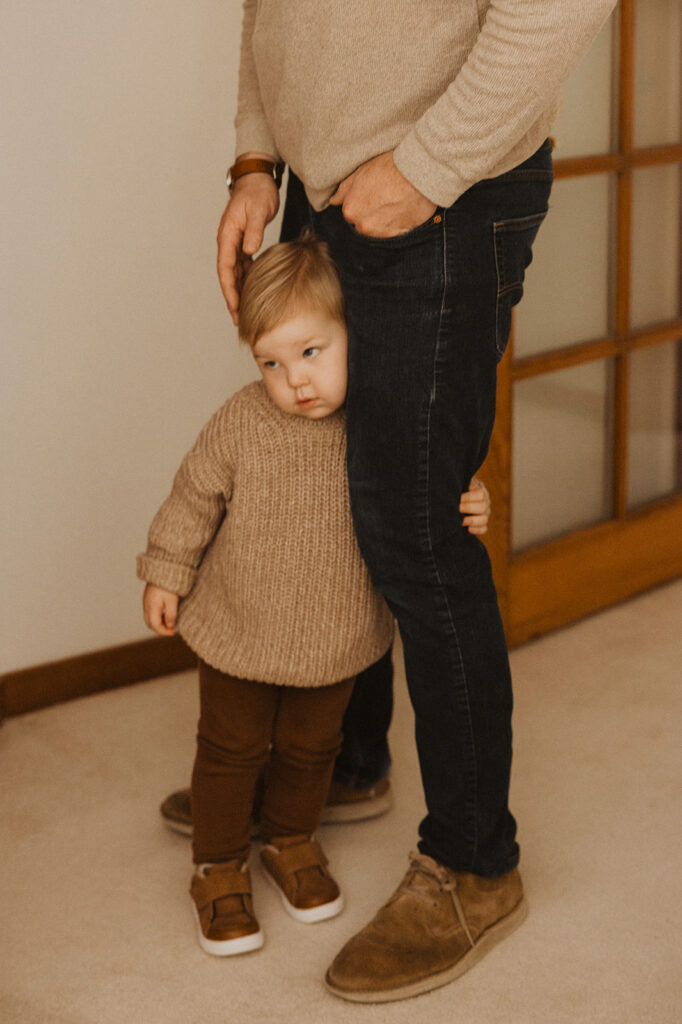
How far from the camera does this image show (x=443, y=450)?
110 cm

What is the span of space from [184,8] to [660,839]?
4.69ft

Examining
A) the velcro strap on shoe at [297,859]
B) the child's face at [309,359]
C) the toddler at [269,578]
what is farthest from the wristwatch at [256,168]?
the velcro strap on shoe at [297,859]

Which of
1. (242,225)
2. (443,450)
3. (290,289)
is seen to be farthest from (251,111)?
(443,450)

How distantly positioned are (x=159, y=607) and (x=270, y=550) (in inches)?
6.3

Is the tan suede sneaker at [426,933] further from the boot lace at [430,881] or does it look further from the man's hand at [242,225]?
the man's hand at [242,225]

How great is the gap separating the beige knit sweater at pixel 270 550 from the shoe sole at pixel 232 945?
297 mm

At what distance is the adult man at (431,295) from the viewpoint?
0.97 meters

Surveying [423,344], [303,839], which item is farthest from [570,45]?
[303,839]

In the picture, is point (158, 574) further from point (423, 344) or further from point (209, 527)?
point (423, 344)

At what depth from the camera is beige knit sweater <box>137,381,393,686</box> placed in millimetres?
1227

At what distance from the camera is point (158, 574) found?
128cm

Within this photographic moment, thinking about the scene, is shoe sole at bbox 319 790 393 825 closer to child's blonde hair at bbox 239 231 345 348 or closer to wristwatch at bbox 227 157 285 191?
child's blonde hair at bbox 239 231 345 348

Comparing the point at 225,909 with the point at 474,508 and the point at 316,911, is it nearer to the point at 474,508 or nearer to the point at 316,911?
the point at 316,911

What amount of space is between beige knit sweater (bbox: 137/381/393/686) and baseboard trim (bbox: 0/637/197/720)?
68cm
